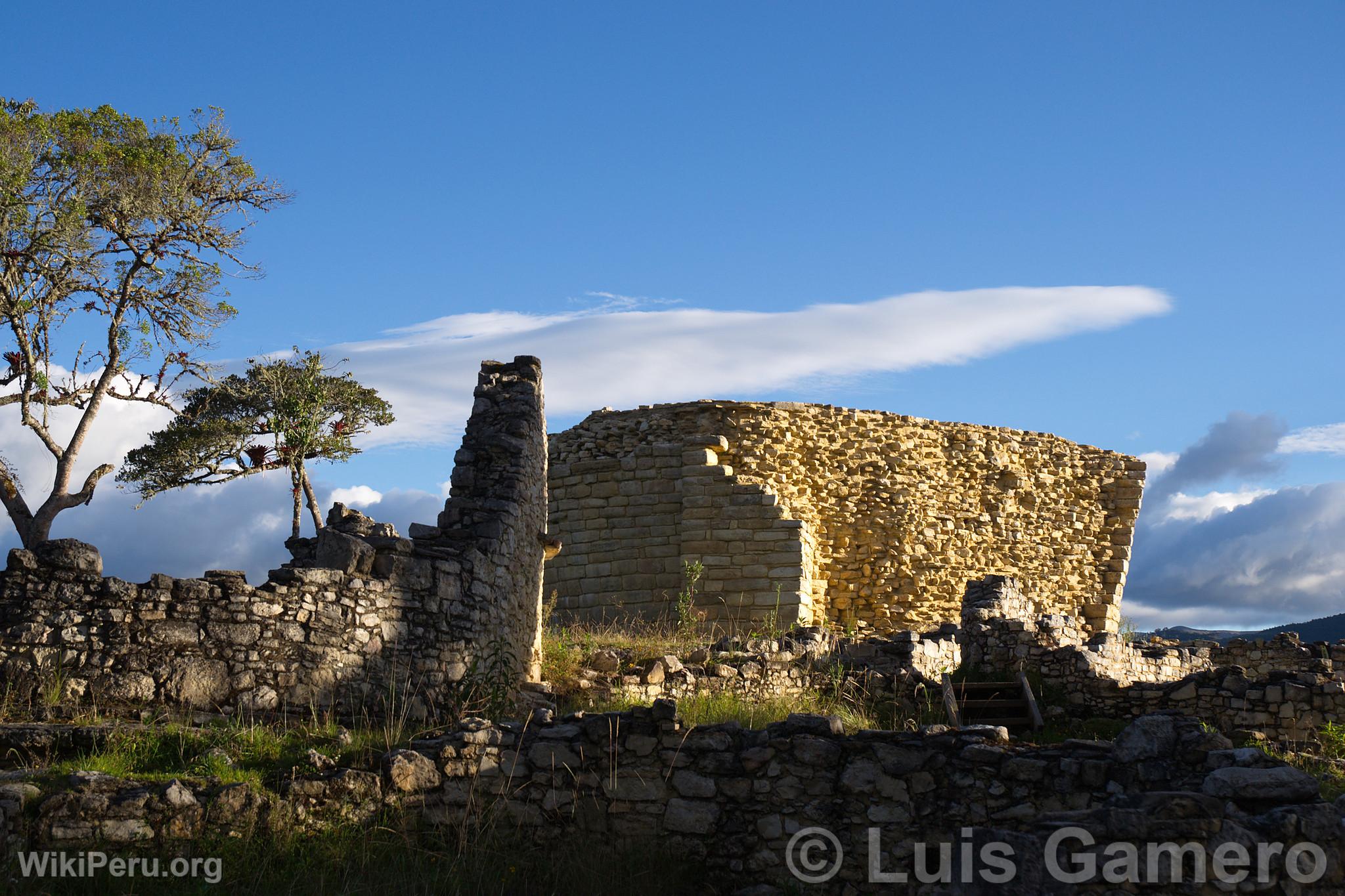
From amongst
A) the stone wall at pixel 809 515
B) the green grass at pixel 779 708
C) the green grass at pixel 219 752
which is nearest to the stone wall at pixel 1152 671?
the green grass at pixel 779 708

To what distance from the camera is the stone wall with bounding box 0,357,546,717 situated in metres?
8.43

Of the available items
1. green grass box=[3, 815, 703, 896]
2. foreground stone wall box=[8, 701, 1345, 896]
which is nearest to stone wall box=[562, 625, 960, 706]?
foreground stone wall box=[8, 701, 1345, 896]

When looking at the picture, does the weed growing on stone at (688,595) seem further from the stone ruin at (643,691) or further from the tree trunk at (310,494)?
the tree trunk at (310,494)

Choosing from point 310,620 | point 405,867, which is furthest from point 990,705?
point 405,867

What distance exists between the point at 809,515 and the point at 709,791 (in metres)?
12.0

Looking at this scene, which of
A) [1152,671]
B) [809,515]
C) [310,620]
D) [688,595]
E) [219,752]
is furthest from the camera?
[809,515]

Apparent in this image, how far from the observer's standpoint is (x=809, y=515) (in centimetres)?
1894

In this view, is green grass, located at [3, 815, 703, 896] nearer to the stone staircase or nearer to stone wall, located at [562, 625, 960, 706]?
stone wall, located at [562, 625, 960, 706]

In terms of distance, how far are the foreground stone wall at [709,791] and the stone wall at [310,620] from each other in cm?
189

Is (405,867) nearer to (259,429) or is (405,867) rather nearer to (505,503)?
(505,503)

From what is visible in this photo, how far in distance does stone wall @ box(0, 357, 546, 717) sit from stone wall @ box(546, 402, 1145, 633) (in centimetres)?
689

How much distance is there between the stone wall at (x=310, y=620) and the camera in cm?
843

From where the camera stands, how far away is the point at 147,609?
8.61m

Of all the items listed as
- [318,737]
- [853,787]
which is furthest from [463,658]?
[853,787]
